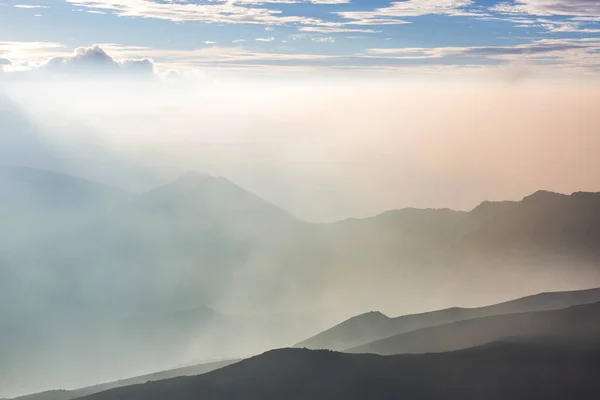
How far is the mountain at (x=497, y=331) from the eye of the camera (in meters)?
127

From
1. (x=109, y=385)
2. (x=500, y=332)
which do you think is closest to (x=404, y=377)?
(x=500, y=332)

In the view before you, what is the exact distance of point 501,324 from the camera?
468ft

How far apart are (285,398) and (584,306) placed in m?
74.1

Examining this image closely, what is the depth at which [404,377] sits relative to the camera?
10975 centimetres

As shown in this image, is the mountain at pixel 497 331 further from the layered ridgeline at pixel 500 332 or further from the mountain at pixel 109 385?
the mountain at pixel 109 385

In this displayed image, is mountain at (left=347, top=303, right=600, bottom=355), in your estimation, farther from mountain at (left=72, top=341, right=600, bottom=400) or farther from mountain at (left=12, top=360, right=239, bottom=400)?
mountain at (left=12, top=360, right=239, bottom=400)

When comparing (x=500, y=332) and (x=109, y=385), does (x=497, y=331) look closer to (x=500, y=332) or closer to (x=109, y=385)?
(x=500, y=332)

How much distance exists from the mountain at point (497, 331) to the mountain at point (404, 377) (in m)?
8.39

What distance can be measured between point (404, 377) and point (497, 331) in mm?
36397

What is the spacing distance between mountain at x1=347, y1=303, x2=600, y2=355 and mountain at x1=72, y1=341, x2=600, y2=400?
8.39 metres

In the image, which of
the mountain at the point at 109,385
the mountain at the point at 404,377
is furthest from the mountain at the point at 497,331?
the mountain at the point at 109,385

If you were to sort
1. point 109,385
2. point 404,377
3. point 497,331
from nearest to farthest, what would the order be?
1. point 404,377
2. point 497,331
3. point 109,385

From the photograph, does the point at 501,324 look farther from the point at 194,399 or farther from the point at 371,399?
the point at 194,399

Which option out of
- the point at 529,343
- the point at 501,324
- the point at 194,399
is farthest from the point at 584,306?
the point at 194,399
